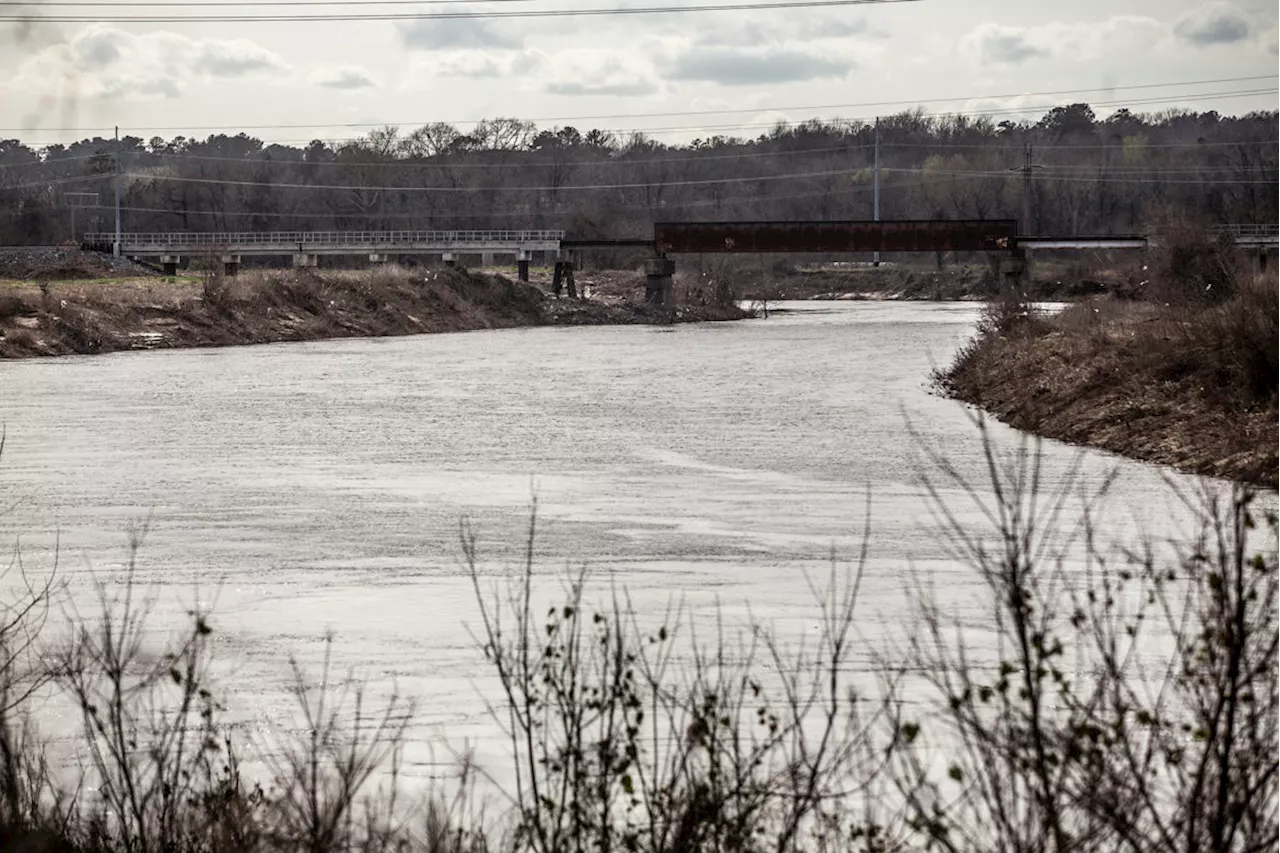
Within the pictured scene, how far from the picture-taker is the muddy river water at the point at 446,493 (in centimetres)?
1814

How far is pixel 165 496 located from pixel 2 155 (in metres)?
175

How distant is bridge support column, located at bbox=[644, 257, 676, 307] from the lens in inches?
4040

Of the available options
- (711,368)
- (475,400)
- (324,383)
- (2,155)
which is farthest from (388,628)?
(2,155)

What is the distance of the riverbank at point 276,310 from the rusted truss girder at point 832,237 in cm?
410

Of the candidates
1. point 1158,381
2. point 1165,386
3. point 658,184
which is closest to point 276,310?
point 1158,381

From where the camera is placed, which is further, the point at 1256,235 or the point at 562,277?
the point at 1256,235

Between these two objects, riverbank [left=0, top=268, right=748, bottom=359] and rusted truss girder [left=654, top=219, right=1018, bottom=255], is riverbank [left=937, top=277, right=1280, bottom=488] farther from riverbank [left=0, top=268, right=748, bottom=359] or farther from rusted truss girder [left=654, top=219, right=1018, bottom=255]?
rusted truss girder [left=654, top=219, right=1018, bottom=255]

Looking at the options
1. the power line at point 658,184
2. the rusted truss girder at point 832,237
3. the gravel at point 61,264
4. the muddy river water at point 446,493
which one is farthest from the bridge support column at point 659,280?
the power line at point 658,184

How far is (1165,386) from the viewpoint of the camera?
35.5 meters

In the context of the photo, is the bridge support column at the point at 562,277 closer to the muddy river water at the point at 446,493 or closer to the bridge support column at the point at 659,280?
the bridge support column at the point at 659,280

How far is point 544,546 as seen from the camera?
2288 cm

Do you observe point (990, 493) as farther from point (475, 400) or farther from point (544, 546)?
point (475, 400)

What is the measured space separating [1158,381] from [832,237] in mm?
66653

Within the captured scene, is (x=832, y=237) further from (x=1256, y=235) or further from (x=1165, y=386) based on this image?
(x=1165, y=386)
